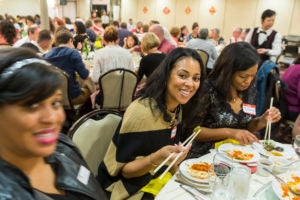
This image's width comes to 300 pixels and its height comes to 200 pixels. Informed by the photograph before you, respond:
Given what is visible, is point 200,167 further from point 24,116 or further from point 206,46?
point 206,46

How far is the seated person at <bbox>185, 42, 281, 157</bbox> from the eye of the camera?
1.88 meters

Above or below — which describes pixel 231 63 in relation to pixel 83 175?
above

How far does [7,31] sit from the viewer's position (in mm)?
3982

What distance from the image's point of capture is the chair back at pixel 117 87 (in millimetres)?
2898

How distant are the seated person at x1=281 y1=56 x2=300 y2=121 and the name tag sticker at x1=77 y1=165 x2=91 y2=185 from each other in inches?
105

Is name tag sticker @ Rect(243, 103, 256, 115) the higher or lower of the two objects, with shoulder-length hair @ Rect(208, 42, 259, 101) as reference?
lower

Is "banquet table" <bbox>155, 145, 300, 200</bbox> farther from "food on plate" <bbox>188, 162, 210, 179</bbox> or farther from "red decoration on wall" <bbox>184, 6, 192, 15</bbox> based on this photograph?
"red decoration on wall" <bbox>184, 6, 192, 15</bbox>

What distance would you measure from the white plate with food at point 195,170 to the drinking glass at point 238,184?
0.15m

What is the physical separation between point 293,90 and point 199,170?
222 cm

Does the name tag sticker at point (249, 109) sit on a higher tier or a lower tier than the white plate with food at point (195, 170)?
higher

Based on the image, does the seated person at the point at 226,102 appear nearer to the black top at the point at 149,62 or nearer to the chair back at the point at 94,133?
the chair back at the point at 94,133

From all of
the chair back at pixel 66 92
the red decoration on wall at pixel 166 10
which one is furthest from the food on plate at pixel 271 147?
the red decoration on wall at pixel 166 10

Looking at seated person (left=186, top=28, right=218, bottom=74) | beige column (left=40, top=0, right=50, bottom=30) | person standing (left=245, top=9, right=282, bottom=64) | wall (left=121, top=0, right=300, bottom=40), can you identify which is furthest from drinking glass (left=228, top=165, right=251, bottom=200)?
wall (left=121, top=0, right=300, bottom=40)

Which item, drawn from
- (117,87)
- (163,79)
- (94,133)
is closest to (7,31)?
(117,87)
